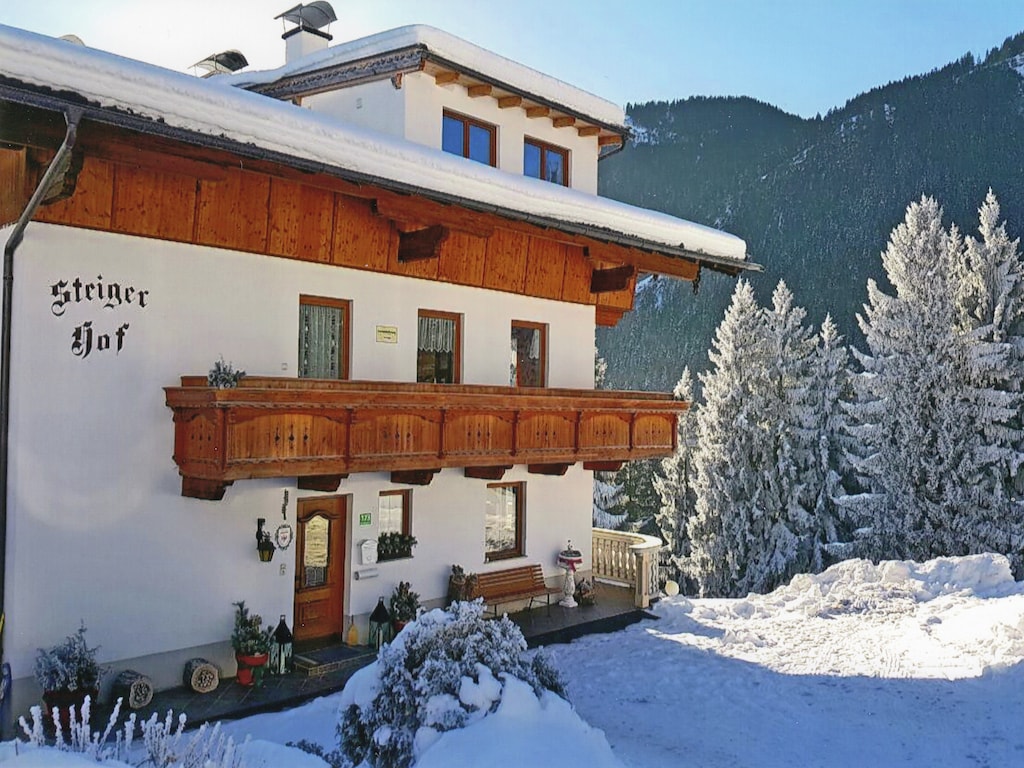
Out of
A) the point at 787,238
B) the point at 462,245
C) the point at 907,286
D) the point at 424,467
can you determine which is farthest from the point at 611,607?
the point at 787,238

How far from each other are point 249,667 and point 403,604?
3.06 meters

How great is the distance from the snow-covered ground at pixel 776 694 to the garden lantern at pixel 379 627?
2.14 meters

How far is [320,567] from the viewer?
14.8 metres

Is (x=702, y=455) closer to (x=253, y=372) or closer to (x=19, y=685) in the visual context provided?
(x=253, y=372)

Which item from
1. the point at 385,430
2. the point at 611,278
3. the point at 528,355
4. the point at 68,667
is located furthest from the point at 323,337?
the point at 611,278

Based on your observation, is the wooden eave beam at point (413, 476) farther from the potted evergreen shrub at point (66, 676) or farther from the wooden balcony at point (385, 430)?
the potted evergreen shrub at point (66, 676)

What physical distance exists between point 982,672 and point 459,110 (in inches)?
521

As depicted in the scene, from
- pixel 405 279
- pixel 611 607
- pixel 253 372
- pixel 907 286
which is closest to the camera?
pixel 253 372

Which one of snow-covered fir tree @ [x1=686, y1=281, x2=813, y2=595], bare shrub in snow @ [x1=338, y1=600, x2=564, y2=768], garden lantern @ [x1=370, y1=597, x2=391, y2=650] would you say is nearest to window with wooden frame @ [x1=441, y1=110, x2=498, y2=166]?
garden lantern @ [x1=370, y1=597, x2=391, y2=650]

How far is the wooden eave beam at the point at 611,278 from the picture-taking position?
18.8 metres

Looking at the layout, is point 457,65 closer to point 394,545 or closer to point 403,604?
point 394,545

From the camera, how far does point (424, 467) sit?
552 inches

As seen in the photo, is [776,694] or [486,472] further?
[486,472]

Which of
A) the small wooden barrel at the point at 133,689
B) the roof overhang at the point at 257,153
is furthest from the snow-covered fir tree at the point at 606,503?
the small wooden barrel at the point at 133,689
